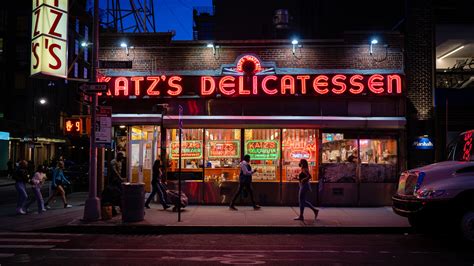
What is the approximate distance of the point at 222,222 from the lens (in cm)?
1227

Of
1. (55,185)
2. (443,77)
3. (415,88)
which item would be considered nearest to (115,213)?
(55,185)

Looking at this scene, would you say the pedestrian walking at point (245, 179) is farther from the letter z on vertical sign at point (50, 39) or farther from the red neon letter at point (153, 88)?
the letter z on vertical sign at point (50, 39)

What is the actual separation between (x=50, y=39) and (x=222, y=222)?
24.4 ft

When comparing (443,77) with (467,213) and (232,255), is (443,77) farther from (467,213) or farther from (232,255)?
(232,255)

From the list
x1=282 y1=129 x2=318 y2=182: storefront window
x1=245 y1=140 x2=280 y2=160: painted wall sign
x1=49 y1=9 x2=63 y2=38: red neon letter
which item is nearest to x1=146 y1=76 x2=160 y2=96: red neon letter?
x1=49 y1=9 x2=63 y2=38: red neon letter

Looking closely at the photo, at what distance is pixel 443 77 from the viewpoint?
16.5 m

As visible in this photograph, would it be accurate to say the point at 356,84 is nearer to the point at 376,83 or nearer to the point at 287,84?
the point at 376,83

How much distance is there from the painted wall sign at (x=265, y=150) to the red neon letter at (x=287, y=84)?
1903 millimetres

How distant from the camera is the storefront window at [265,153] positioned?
1620cm

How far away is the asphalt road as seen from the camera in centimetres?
799

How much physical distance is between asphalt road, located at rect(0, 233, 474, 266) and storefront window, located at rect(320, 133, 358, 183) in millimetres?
4853

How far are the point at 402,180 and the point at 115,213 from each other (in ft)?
26.6

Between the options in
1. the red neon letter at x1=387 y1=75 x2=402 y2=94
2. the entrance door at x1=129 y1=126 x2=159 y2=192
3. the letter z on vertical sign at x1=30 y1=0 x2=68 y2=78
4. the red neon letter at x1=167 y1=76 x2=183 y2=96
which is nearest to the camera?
the letter z on vertical sign at x1=30 y1=0 x2=68 y2=78

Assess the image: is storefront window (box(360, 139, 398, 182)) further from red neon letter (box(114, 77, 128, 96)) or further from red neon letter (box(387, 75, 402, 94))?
red neon letter (box(114, 77, 128, 96))
